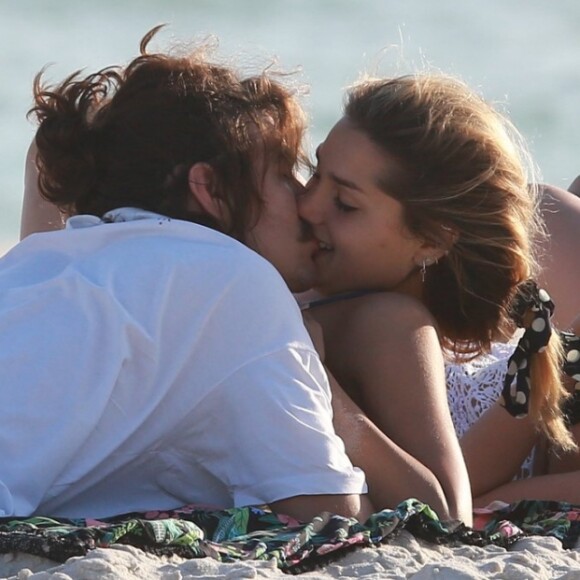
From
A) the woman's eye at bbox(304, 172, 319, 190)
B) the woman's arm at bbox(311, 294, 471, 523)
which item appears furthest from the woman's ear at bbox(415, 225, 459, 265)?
the woman's eye at bbox(304, 172, 319, 190)

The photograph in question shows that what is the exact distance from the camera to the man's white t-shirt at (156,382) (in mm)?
2361

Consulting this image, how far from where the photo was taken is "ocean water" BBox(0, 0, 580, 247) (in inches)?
439

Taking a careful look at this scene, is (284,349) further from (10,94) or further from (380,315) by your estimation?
(10,94)

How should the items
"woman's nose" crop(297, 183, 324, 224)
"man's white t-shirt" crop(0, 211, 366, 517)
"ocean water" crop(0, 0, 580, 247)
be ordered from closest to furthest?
"man's white t-shirt" crop(0, 211, 366, 517) → "woman's nose" crop(297, 183, 324, 224) → "ocean water" crop(0, 0, 580, 247)

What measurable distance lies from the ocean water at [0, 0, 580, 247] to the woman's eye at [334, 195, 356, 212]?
736 cm

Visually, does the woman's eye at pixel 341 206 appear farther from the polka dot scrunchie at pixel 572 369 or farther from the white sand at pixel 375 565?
the white sand at pixel 375 565

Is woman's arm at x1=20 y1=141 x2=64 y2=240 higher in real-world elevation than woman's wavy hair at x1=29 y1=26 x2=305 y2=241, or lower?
lower

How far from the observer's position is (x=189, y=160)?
283cm

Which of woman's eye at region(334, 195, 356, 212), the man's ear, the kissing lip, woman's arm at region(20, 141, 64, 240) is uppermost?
the man's ear

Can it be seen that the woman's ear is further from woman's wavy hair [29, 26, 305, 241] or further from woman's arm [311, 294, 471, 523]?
woman's wavy hair [29, 26, 305, 241]

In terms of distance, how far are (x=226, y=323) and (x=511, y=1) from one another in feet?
41.5

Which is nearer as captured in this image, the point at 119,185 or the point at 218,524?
the point at 218,524

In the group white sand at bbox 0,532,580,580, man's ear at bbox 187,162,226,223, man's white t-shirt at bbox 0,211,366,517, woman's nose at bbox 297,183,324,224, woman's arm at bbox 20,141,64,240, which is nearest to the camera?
white sand at bbox 0,532,580,580

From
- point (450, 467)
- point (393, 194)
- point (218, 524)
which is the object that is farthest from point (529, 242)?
point (218, 524)
